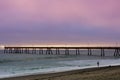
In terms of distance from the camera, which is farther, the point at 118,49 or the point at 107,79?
the point at 118,49

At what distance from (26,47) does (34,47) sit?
606 cm

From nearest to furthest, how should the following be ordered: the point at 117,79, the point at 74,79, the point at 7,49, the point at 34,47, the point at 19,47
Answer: the point at 117,79 < the point at 74,79 < the point at 34,47 < the point at 19,47 < the point at 7,49

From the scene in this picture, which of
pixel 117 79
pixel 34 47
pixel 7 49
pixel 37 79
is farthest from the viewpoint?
pixel 7 49

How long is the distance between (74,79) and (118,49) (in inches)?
2581

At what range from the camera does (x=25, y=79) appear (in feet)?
58.8

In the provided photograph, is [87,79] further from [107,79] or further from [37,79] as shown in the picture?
[37,79]

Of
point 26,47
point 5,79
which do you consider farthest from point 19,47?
point 5,79

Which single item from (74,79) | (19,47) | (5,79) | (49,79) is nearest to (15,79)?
(5,79)

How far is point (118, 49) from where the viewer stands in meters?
80.1

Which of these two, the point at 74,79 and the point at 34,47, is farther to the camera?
the point at 34,47

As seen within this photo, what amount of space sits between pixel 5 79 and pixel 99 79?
623 centimetres

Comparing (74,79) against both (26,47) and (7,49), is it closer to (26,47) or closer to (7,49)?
(26,47)

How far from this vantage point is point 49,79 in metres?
17.1

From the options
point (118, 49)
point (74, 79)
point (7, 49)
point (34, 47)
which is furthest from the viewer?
point (7, 49)
